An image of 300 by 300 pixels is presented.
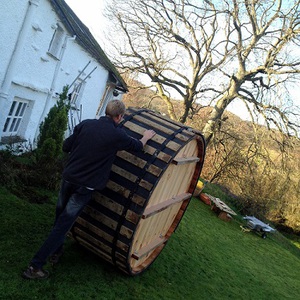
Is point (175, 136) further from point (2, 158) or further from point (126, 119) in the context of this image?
point (2, 158)

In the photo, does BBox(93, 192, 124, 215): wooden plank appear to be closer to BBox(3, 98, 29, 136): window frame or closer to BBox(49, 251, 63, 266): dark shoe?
BBox(49, 251, 63, 266): dark shoe

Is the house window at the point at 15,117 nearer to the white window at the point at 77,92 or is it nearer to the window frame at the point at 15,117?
the window frame at the point at 15,117

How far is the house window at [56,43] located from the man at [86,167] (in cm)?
751

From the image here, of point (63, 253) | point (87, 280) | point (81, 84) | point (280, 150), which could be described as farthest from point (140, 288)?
point (280, 150)

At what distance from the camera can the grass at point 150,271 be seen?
3.78m

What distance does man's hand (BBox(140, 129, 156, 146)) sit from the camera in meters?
3.96

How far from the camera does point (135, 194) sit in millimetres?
3816

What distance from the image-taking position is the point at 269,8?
15.6 meters

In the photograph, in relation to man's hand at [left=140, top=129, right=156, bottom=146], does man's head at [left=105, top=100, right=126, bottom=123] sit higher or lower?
higher

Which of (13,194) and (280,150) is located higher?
(280,150)

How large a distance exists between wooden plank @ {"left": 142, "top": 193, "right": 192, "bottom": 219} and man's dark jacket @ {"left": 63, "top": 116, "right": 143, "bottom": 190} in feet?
2.25

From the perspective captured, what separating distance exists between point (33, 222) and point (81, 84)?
9876mm

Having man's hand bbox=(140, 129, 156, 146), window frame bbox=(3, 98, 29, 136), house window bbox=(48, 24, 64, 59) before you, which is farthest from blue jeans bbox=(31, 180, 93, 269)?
house window bbox=(48, 24, 64, 59)

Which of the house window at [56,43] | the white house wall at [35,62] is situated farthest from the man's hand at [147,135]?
the house window at [56,43]
